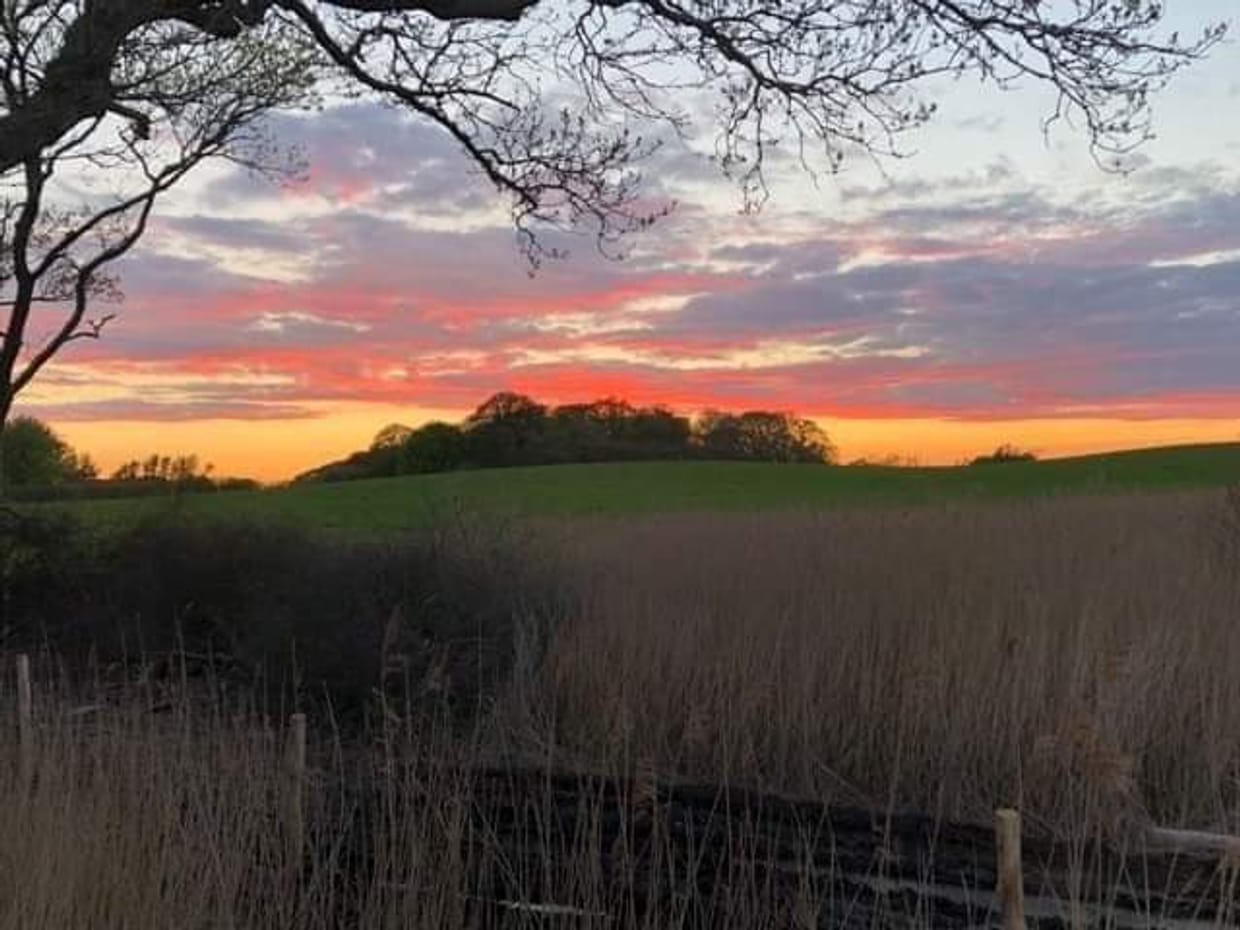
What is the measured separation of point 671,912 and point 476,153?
7.54 metres

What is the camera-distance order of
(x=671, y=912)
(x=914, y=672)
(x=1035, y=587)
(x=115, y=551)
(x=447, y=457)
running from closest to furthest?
(x=671, y=912), (x=914, y=672), (x=1035, y=587), (x=115, y=551), (x=447, y=457)

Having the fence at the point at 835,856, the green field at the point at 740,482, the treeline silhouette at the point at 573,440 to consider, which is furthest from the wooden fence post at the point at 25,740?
the treeline silhouette at the point at 573,440

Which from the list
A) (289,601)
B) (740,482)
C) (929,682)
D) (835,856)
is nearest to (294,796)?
(835,856)

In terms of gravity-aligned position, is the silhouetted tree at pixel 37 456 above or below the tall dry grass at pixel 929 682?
above

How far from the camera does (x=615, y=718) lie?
7965 millimetres

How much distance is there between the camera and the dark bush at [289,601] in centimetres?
989

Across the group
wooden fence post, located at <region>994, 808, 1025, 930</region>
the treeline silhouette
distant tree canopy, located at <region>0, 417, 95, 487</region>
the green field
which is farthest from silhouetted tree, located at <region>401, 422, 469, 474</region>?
wooden fence post, located at <region>994, 808, 1025, 930</region>

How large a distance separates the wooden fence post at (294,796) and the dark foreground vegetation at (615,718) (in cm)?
8

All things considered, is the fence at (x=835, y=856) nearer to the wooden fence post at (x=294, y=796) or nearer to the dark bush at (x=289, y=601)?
the wooden fence post at (x=294, y=796)

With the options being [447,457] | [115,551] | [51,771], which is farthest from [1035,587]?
[447,457]

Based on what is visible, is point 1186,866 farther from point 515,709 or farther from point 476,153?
point 476,153

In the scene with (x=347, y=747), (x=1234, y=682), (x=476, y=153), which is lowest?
(x=347, y=747)

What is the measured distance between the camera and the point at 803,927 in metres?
5.04

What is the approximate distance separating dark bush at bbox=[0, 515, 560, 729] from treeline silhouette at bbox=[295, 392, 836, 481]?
43.9m
